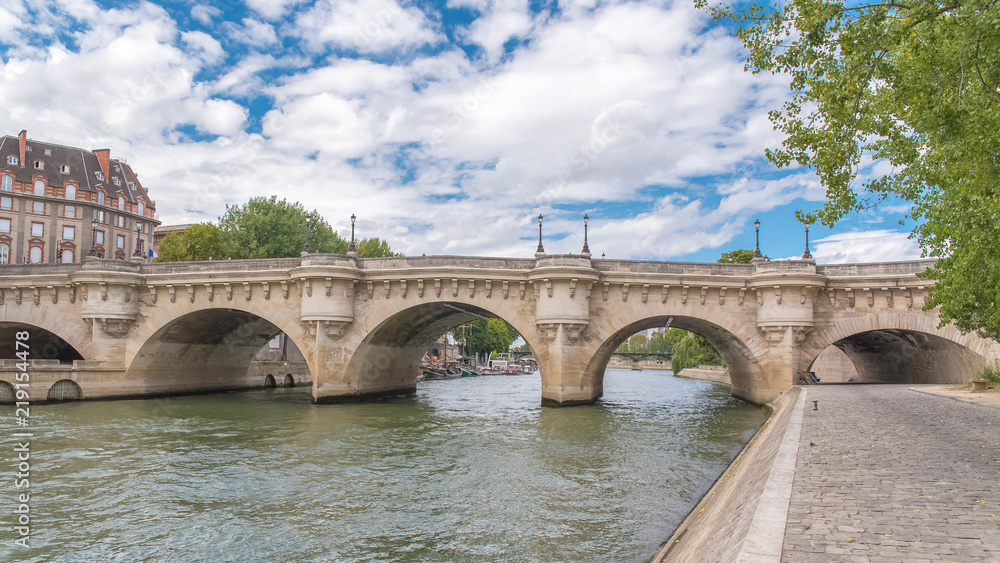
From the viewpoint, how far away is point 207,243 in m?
53.1

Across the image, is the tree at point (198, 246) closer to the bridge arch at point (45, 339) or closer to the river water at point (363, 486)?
the bridge arch at point (45, 339)

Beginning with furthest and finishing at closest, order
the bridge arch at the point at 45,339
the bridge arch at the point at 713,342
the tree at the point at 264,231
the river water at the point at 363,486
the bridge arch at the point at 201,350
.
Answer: the tree at the point at 264,231 → the bridge arch at the point at 45,339 → the bridge arch at the point at 201,350 → the bridge arch at the point at 713,342 → the river water at the point at 363,486

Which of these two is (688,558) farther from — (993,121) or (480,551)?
(993,121)

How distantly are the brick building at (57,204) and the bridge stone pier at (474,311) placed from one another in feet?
84.3

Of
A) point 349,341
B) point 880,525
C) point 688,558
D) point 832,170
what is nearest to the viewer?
point 880,525

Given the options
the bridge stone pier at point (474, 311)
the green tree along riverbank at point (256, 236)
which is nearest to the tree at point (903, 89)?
the bridge stone pier at point (474, 311)

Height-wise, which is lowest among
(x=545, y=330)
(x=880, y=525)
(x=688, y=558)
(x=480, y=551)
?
(x=480, y=551)

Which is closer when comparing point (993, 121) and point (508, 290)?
point (993, 121)

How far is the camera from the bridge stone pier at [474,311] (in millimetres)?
28438

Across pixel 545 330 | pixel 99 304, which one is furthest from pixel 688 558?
pixel 99 304

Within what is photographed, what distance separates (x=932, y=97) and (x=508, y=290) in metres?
21.3

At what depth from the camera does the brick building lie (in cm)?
5881

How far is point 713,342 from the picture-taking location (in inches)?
1454

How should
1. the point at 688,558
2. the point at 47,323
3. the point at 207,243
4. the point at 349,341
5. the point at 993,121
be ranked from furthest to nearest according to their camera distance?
the point at 207,243 → the point at 47,323 → the point at 349,341 → the point at 993,121 → the point at 688,558
